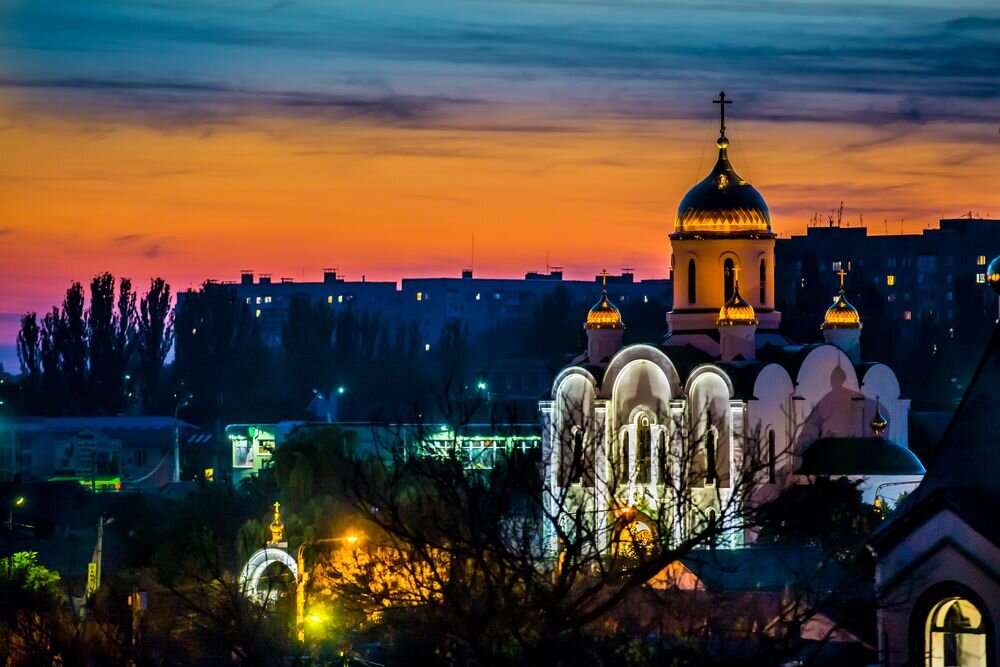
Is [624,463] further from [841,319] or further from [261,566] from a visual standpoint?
[261,566]

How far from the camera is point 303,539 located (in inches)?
1827

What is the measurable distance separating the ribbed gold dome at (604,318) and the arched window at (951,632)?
36921 millimetres

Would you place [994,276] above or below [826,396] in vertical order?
above

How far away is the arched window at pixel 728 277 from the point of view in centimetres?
5331

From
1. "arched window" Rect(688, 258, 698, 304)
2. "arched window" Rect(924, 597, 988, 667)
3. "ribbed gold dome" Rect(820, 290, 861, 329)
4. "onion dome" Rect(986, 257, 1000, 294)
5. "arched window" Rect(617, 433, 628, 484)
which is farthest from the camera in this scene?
"ribbed gold dome" Rect(820, 290, 861, 329)

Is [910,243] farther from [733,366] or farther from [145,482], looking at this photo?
[733,366]

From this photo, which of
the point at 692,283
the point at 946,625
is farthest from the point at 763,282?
the point at 946,625

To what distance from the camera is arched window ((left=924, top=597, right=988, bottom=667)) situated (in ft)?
57.1

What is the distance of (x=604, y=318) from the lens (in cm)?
5462

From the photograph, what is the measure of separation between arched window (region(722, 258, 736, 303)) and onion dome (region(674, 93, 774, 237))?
25.1 inches

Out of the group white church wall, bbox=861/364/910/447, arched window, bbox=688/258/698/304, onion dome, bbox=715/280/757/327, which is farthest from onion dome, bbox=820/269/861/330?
onion dome, bbox=715/280/757/327

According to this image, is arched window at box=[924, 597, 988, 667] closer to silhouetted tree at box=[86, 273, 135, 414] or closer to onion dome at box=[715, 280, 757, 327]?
onion dome at box=[715, 280, 757, 327]

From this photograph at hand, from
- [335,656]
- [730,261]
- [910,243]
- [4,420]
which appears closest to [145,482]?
[4,420]

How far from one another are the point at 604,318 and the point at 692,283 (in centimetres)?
215
